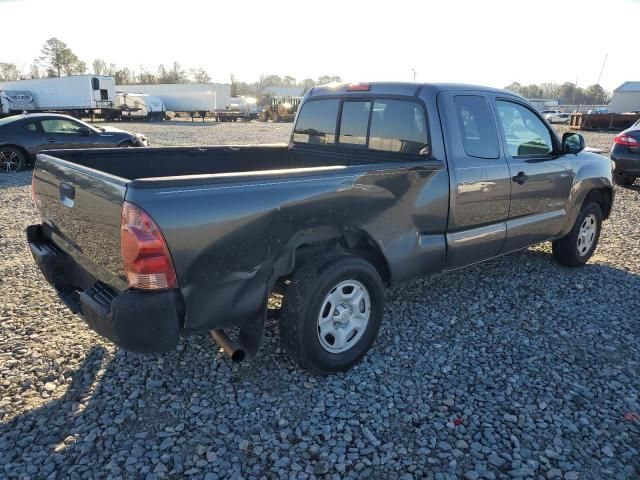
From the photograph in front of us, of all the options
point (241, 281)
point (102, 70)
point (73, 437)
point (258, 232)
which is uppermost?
point (102, 70)

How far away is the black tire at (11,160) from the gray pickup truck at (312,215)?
970cm

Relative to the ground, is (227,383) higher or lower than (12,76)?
lower

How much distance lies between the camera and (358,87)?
14.0 feet

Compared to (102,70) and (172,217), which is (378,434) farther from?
(102,70)

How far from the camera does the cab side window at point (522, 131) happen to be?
4.42 metres

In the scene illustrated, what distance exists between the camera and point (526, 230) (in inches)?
184

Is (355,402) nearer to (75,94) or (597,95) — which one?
(75,94)

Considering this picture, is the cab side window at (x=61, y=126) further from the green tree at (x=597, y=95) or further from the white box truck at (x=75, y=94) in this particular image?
the green tree at (x=597, y=95)

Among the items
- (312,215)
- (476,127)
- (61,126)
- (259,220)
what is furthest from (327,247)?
(61,126)

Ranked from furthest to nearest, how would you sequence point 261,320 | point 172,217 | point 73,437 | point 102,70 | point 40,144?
1. point 102,70
2. point 40,144
3. point 261,320
4. point 73,437
5. point 172,217

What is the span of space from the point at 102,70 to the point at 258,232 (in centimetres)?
10129

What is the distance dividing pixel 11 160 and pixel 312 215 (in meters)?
11.8

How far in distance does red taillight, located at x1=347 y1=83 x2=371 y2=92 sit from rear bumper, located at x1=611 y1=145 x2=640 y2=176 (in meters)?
8.48

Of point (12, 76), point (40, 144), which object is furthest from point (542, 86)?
point (40, 144)
